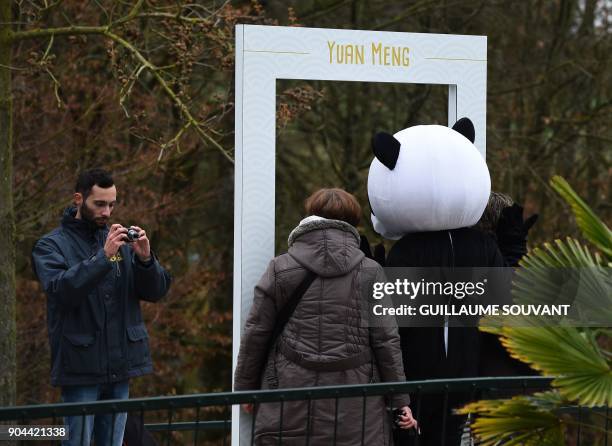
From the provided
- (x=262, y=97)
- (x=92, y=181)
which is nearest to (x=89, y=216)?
(x=92, y=181)

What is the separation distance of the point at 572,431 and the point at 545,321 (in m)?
10.2

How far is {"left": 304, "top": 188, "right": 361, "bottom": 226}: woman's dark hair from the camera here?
5.08 metres

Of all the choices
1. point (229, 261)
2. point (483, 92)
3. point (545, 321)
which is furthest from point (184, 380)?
point (545, 321)

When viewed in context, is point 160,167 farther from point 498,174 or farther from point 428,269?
point 428,269

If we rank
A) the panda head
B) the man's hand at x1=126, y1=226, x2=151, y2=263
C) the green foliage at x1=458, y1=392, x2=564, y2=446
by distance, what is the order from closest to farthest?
the green foliage at x1=458, y1=392, x2=564, y2=446, the man's hand at x1=126, y1=226, x2=151, y2=263, the panda head

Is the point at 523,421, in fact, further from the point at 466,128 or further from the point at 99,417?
the point at 466,128

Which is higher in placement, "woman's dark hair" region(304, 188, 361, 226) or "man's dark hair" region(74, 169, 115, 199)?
"man's dark hair" region(74, 169, 115, 199)

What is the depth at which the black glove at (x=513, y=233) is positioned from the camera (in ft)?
18.5

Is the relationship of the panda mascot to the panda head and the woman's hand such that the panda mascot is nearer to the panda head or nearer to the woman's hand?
the panda head

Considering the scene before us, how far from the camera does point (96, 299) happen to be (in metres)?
5.16

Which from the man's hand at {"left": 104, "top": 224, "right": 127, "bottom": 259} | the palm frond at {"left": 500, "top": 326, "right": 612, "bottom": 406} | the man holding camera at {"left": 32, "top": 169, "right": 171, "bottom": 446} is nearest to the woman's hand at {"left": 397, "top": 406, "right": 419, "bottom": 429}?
the palm frond at {"left": 500, "top": 326, "right": 612, "bottom": 406}

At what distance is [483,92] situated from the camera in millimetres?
6164

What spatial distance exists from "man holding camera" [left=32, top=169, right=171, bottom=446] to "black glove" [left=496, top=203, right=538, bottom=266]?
1664 millimetres

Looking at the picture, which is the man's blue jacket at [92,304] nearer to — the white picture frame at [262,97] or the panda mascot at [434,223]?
the white picture frame at [262,97]
